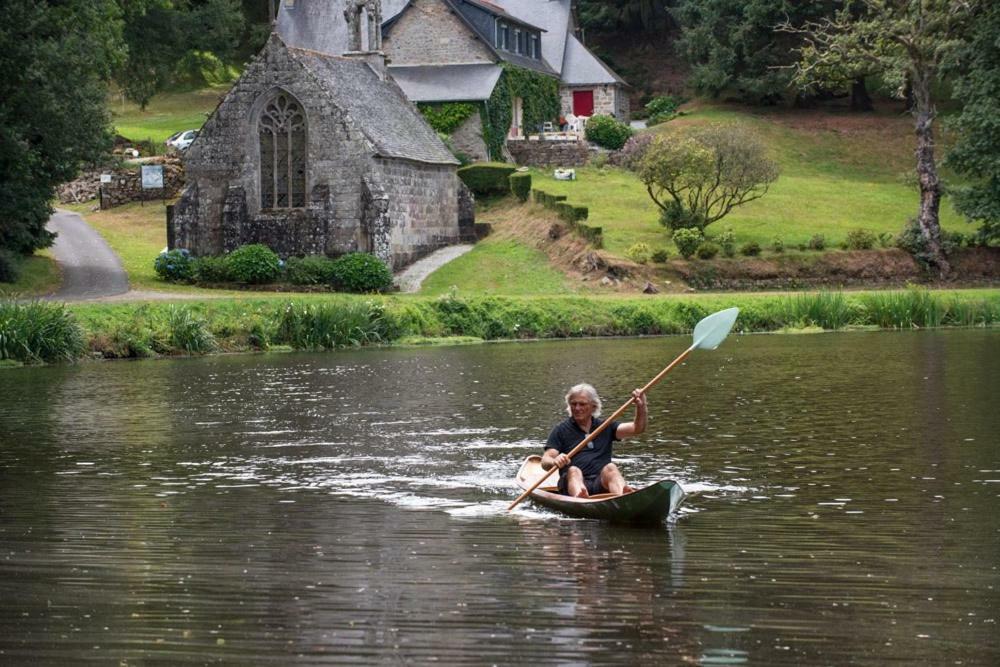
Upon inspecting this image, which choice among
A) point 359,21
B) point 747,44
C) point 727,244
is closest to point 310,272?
point 359,21

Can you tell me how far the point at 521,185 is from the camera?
2530 inches

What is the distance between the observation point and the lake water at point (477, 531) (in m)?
10.9

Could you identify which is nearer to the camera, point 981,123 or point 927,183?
point 981,123

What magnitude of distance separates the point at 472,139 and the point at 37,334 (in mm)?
37440

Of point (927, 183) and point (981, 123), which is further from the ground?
point (981, 123)

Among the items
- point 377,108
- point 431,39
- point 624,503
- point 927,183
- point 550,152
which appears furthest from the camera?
point 431,39

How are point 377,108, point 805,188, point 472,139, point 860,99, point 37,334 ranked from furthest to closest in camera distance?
1. point 860,99
2. point 472,139
3. point 805,188
4. point 377,108
5. point 37,334

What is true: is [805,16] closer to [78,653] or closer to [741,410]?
[741,410]

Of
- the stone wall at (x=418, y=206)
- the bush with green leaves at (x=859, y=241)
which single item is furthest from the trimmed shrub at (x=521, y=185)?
the bush with green leaves at (x=859, y=241)

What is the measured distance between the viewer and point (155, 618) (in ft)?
37.9

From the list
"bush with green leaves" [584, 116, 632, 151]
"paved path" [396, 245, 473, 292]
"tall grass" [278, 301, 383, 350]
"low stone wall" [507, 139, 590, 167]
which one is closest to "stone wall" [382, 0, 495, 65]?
"low stone wall" [507, 139, 590, 167]

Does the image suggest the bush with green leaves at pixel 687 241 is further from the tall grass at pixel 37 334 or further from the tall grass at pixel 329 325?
the tall grass at pixel 37 334

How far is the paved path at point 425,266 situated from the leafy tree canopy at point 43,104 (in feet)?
37.8

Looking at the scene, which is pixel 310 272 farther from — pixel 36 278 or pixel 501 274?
pixel 36 278
